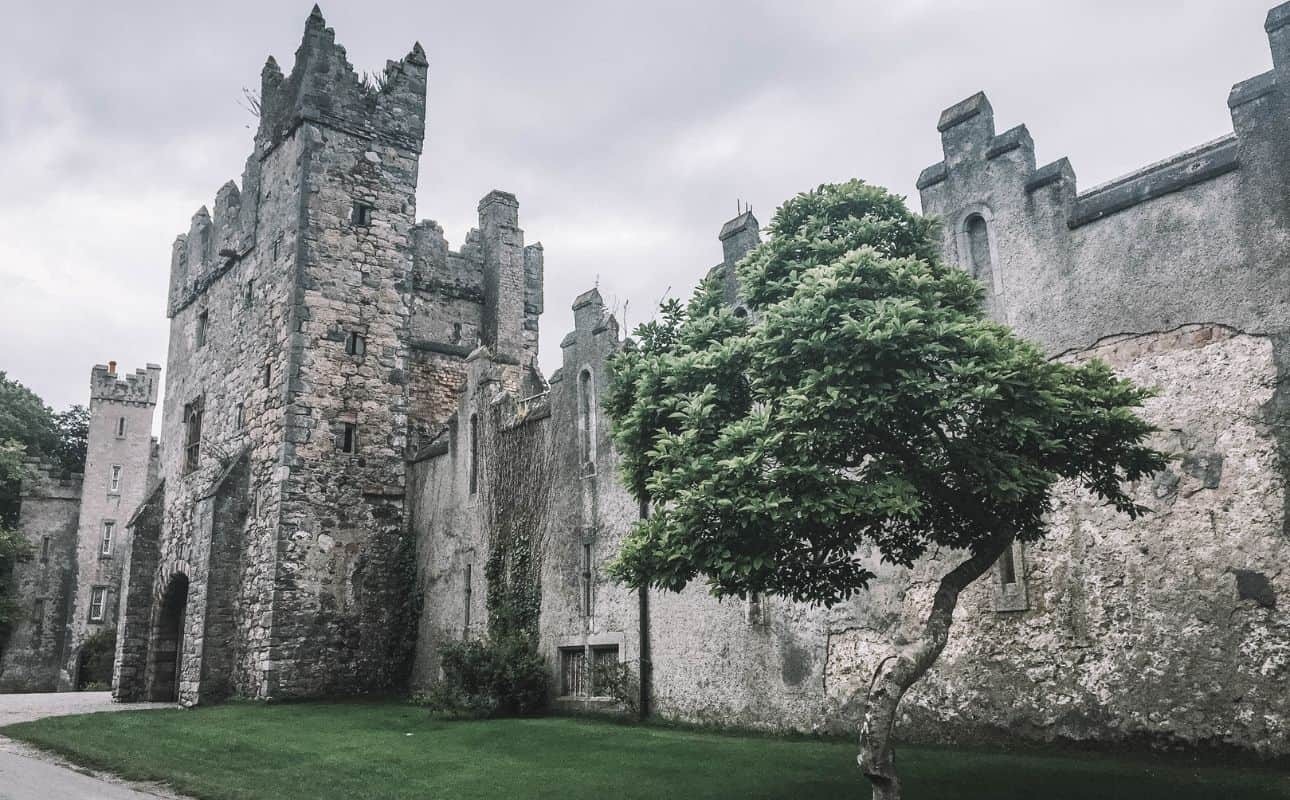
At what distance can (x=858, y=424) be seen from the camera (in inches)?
334

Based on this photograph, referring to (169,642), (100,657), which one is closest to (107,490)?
(100,657)

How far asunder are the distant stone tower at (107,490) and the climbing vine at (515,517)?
985 inches

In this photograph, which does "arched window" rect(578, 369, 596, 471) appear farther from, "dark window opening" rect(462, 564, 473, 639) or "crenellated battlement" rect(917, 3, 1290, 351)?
"crenellated battlement" rect(917, 3, 1290, 351)

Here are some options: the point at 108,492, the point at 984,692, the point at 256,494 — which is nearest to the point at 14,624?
the point at 108,492

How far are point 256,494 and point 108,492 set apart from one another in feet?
86.4

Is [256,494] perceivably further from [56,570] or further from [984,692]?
[56,570]

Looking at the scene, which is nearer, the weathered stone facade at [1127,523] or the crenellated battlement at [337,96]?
the weathered stone facade at [1127,523]

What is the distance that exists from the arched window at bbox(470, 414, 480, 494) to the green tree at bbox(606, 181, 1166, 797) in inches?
438

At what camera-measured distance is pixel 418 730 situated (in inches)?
606

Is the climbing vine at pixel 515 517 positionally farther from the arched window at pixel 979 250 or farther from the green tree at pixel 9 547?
the green tree at pixel 9 547

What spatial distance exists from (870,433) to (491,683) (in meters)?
10.5

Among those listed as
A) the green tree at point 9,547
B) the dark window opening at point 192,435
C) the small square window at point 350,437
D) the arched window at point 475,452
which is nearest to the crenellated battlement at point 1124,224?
the arched window at point 475,452

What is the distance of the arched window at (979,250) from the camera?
1259cm

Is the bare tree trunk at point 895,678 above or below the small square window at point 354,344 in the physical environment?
below
